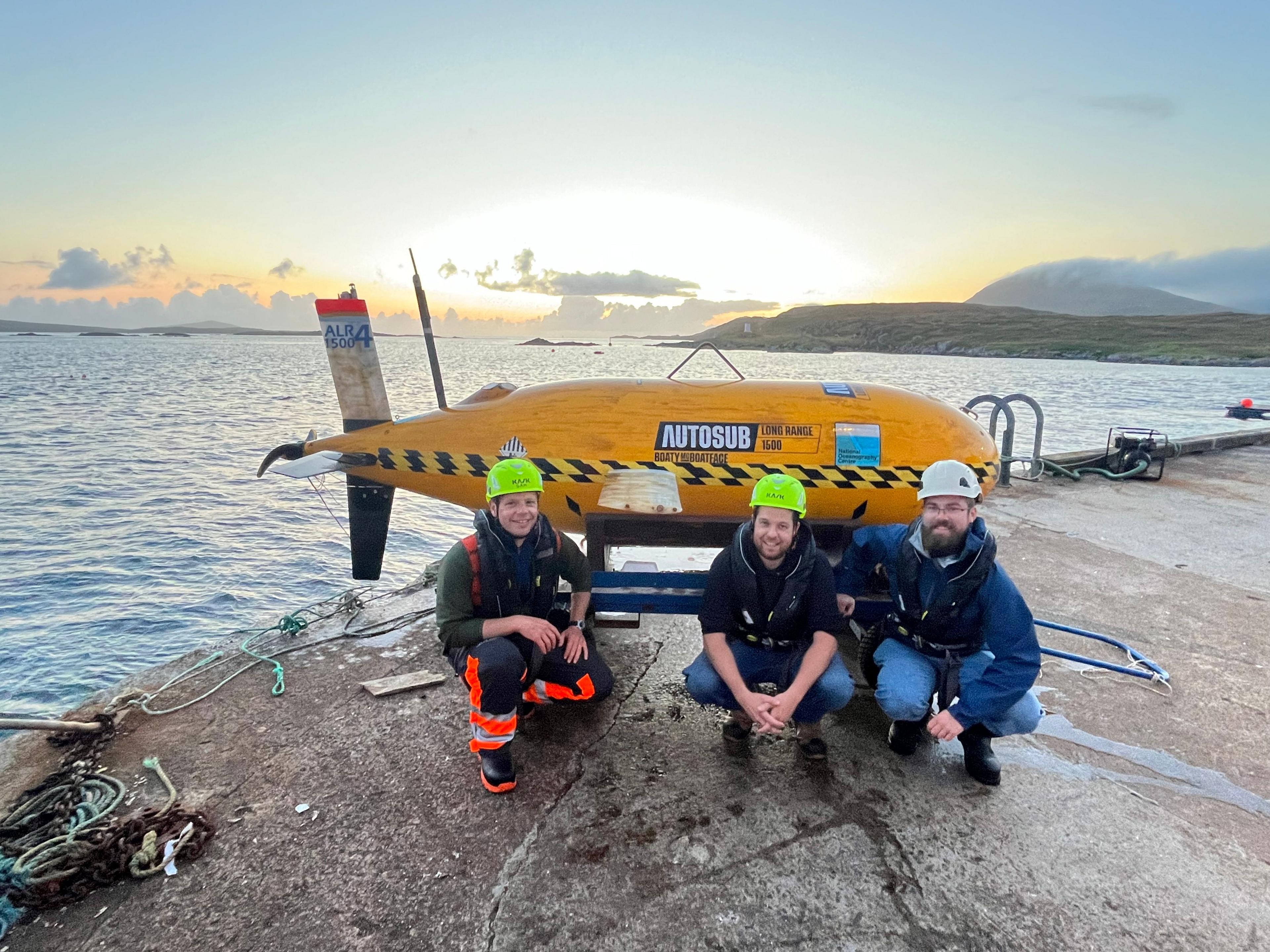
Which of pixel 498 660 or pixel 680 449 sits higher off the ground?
pixel 680 449

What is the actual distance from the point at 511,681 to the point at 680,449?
68.4 inches

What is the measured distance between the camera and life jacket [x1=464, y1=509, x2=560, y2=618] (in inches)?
113

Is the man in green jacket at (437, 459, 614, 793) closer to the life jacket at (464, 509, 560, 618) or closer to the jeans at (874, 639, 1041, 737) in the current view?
the life jacket at (464, 509, 560, 618)

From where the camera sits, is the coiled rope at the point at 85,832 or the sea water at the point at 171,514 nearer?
the coiled rope at the point at 85,832

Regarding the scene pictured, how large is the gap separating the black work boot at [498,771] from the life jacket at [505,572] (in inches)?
22.5

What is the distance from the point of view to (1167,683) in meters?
3.51

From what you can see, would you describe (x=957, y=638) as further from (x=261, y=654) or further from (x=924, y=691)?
(x=261, y=654)

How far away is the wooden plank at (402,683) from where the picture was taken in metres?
3.38

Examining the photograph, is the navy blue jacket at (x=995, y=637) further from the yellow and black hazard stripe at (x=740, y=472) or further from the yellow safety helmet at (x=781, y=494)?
the yellow and black hazard stripe at (x=740, y=472)

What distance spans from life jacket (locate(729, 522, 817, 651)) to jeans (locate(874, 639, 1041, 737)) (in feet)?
1.34

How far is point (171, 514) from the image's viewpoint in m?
10.6

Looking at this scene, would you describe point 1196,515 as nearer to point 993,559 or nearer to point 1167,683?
point 1167,683

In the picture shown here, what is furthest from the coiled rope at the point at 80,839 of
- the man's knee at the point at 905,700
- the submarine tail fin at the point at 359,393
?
the man's knee at the point at 905,700

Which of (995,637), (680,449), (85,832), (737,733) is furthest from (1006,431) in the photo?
(85,832)
